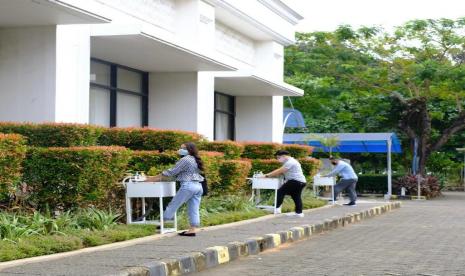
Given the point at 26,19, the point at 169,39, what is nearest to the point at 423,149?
the point at 169,39

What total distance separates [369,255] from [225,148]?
820 centimetres

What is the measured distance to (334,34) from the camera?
121 feet

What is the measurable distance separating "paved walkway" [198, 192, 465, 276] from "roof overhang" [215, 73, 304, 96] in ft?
24.1

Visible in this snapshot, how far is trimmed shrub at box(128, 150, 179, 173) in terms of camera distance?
1465 centimetres

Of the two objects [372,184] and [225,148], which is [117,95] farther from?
[372,184]

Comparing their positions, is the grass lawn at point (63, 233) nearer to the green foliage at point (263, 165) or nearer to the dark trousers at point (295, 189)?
the dark trousers at point (295, 189)

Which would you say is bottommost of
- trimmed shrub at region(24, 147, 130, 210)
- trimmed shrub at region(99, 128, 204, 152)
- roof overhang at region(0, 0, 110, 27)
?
trimmed shrub at region(24, 147, 130, 210)

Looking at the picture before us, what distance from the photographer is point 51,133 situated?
13.1m

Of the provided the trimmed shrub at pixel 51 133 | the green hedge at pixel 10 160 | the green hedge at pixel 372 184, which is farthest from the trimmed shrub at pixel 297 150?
the green hedge at pixel 372 184

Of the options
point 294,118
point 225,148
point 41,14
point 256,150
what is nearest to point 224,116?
→ point 256,150

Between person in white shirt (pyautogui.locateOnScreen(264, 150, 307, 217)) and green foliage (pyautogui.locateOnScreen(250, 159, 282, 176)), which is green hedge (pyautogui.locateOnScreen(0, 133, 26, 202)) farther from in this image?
green foliage (pyautogui.locateOnScreen(250, 159, 282, 176))

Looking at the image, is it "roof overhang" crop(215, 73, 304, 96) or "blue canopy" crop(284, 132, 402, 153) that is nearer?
"roof overhang" crop(215, 73, 304, 96)

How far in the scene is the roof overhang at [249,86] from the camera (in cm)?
2295

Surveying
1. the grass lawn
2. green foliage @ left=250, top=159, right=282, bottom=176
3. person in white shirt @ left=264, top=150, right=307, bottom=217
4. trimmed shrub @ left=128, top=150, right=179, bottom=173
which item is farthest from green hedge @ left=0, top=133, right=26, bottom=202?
green foliage @ left=250, top=159, right=282, bottom=176
